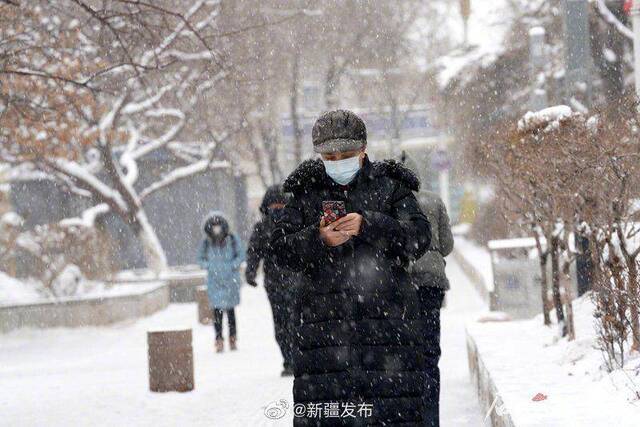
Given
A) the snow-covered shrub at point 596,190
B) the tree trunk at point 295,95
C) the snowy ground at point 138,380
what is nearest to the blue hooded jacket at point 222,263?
the snowy ground at point 138,380

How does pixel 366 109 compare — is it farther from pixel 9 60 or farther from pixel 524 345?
pixel 524 345

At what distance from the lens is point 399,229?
15.0 ft

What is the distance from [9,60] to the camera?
11.8m

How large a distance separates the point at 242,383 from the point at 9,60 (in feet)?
12.9

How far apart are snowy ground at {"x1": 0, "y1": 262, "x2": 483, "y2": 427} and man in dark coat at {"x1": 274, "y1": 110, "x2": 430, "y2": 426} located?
139 inches

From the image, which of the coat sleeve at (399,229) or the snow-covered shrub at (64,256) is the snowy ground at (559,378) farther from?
the snow-covered shrub at (64,256)

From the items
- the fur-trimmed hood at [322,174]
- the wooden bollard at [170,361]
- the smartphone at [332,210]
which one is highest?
the fur-trimmed hood at [322,174]

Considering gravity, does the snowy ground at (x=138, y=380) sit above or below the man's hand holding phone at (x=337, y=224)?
below

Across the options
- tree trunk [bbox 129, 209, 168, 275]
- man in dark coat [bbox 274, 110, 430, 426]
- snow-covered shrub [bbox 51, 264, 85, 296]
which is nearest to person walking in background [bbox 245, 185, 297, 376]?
man in dark coat [bbox 274, 110, 430, 426]

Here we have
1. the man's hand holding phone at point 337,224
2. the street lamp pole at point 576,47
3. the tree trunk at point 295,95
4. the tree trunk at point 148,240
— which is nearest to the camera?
the man's hand holding phone at point 337,224

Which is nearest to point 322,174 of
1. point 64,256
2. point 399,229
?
point 399,229

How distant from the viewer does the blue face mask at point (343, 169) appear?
15.3 ft

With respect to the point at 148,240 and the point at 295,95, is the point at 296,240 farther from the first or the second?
the point at 295,95

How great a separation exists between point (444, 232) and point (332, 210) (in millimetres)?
2757
